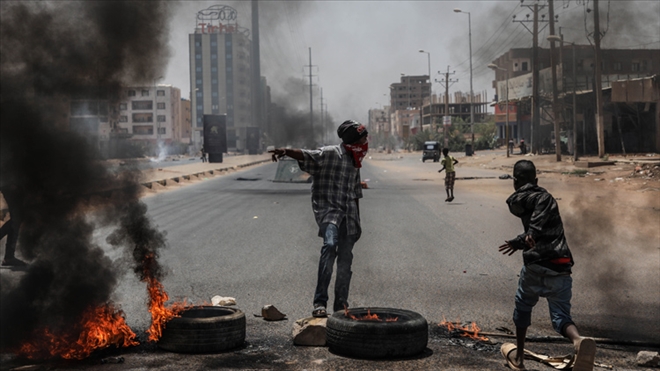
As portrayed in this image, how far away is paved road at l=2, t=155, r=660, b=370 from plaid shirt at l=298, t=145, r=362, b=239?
3.50 ft

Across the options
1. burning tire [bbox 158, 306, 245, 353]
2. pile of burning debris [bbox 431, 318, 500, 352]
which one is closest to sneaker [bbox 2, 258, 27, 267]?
burning tire [bbox 158, 306, 245, 353]

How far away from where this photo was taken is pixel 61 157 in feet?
20.8

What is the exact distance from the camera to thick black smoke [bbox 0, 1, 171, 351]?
18.6 ft

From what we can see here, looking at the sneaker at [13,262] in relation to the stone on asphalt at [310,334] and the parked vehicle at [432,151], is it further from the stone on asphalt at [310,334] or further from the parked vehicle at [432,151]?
the parked vehicle at [432,151]

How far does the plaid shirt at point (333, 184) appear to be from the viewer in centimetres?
619

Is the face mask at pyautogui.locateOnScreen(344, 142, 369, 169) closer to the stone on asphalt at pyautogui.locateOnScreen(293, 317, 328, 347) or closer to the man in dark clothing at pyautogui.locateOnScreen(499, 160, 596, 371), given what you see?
the stone on asphalt at pyautogui.locateOnScreen(293, 317, 328, 347)

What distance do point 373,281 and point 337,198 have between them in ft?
9.60

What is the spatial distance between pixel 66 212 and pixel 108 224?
0.69 m

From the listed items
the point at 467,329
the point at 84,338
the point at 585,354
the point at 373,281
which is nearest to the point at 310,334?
the point at 467,329

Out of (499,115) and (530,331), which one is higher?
(499,115)

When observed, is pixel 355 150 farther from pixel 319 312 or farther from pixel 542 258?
pixel 542 258

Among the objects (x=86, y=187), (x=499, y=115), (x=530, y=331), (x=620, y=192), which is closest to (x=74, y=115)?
(x=86, y=187)

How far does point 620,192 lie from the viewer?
77.9 ft

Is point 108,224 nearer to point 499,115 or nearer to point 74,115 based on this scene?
point 74,115
